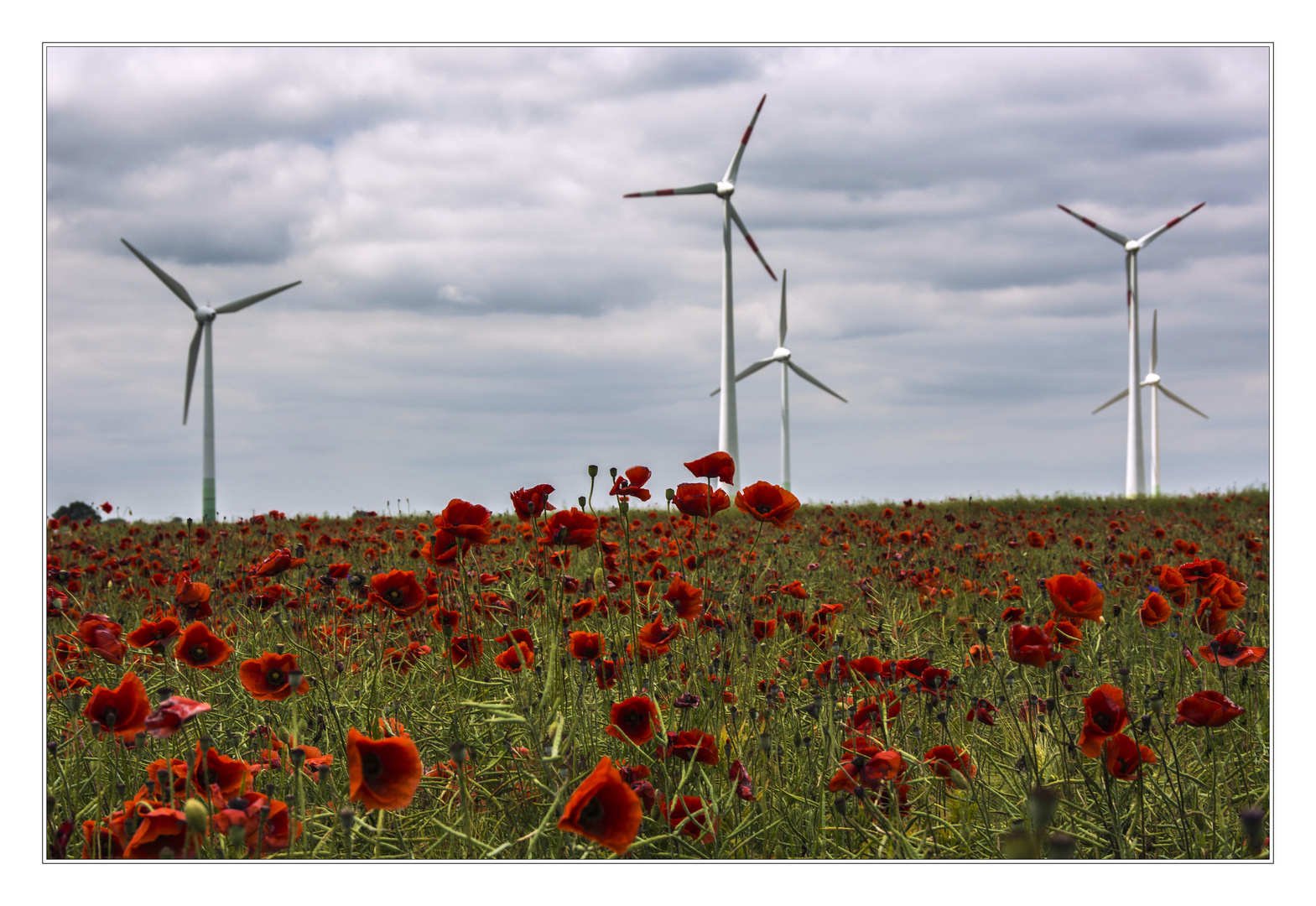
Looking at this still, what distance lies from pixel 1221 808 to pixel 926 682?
0.94 meters

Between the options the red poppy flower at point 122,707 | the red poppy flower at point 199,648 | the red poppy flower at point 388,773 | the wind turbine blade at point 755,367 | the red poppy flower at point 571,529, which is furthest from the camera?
the wind turbine blade at point 755,367

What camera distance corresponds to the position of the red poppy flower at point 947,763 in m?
2.17

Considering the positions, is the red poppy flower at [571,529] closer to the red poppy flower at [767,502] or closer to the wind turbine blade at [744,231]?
the red poppy flower at [767,502]

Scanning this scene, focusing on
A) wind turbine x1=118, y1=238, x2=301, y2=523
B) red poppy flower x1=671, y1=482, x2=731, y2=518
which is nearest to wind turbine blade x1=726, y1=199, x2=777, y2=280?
wind turbine x1=118, y1=238, x2=301, y2=523

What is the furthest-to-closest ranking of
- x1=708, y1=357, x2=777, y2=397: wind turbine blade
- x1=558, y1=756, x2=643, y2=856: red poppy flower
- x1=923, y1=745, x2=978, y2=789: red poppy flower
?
1. x1=708, y1=357, x2=777, y2=397: wind turbine blade
2. x1=923, y1=745, x2=978, y2=789: red poppy flower
3. x1=558, y1=756, x2=643, y2=856: red poppy flower

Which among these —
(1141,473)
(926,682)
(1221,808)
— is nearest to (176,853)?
(926,682)

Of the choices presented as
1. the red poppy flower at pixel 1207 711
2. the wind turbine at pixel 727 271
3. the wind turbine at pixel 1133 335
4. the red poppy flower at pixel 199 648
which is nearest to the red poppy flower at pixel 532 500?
the red poppy flower at pixel 199 648

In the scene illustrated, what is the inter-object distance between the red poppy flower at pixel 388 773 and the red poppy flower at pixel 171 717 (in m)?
0.27

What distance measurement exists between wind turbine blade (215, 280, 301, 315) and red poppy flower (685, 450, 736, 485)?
16211 mm

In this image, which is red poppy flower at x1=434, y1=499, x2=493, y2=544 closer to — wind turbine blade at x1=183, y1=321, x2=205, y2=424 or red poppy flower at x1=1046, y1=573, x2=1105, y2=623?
red poppy flower at x1=1046, y1=573, x2=1105, y2=623

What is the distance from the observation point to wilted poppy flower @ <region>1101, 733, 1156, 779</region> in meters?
2.00

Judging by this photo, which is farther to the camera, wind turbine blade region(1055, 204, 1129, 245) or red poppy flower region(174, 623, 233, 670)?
wind turbine blade region(1055, 204, 1129, 245)
